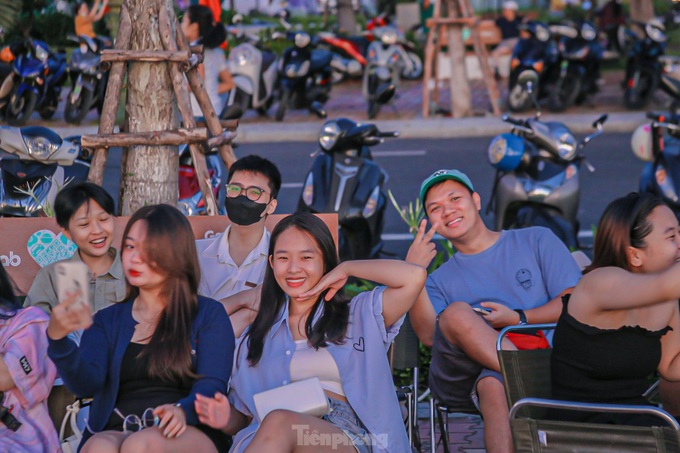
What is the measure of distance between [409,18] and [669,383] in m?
26.1

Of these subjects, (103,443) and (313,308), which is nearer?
(103,443)

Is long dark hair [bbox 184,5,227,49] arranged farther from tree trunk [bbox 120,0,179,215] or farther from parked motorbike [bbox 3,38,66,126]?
parked motorbike [bbox 3,38,66,126]

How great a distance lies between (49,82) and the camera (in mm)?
14852

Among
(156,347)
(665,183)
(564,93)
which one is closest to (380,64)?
(564,93)

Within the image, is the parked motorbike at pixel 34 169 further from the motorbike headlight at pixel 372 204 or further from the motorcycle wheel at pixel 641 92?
the motorcycle wheel at pixel 641 92

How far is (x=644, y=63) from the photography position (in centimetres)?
1542

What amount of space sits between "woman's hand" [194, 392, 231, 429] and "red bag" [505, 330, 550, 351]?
124 centimetres

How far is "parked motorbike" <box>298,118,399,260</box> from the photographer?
7.15m

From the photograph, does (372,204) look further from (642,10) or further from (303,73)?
(642,10)

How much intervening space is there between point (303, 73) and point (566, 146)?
8.35 metres

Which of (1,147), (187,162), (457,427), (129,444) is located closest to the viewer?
(129,444)

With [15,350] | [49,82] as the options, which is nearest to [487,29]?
[49,82]

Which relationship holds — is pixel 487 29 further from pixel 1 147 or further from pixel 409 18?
pixel 1 147

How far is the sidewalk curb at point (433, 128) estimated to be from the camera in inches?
568
